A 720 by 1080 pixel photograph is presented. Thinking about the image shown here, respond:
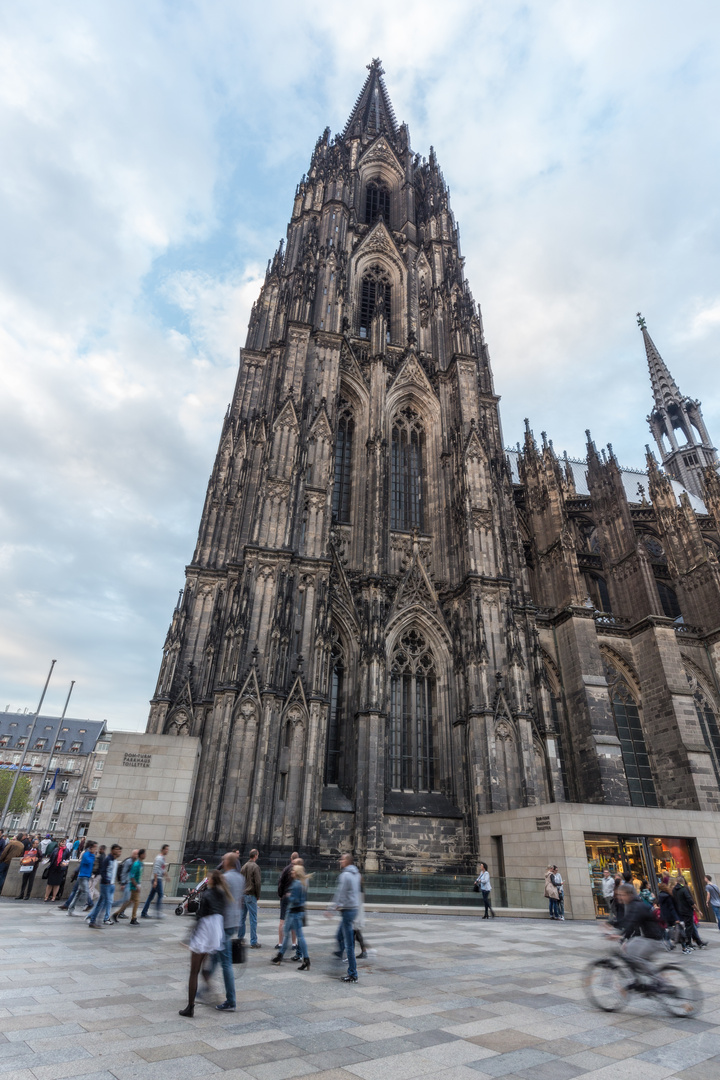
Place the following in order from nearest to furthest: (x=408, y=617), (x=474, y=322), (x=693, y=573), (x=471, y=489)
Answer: (x=408, y=617) < (x=471, y=489) < (x=693, y=573) < (x=474, y=322)

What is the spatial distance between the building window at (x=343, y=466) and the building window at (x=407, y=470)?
7.33 ft

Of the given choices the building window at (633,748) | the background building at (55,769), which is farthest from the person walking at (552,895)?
the background building at (55,769)

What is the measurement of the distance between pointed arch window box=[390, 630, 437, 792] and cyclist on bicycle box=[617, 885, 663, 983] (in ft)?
49.5

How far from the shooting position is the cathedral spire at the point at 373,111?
40.8 metres

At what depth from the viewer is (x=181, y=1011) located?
483 centimetres

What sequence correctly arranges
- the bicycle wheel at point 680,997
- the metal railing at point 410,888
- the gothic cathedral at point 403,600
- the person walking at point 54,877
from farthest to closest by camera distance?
the gothic cathedral at point 403,600 < the metal railing at point 410,888 < the person walking at point 54,877 < the bicycle wheel at point 680,997

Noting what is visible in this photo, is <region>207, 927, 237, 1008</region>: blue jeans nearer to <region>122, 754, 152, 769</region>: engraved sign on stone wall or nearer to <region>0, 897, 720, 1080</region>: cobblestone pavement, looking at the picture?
<region>0, 897, 720, 1080</region>: cobblestone pavement

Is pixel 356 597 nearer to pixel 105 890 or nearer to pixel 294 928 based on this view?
pixel 105 890

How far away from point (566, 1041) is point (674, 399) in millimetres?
68437

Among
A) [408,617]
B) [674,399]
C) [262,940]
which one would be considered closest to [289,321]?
[408,617]

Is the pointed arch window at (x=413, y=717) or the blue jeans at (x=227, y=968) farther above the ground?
the pointed arch window at (x=413, y=717)

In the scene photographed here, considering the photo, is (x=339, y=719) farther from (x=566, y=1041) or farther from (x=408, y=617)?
(x=566, y=1041)

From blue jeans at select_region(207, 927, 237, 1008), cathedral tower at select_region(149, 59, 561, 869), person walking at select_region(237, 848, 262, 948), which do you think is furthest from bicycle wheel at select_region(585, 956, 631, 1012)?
cathedral tower at select_region(149, 59, 561, 869)

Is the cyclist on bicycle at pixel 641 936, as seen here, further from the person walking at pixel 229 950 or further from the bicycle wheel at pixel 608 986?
the person walking at pixel 229 950
